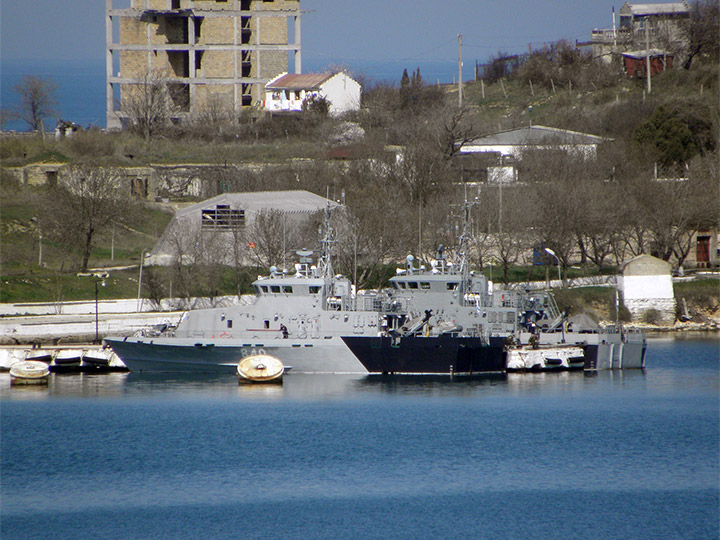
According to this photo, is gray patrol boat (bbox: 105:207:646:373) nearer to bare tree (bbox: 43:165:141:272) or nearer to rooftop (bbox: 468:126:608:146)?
bare tree (bbox: 43:165:141:272)

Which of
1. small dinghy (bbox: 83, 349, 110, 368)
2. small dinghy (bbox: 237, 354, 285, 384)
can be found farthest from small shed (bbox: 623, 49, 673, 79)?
small dinghy (bbox: 83, 349, 110, 368)

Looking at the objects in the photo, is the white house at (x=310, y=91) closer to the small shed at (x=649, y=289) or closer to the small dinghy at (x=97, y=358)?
the small shed at (x=649, y=289)

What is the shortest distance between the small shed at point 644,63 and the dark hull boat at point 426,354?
60.2 m

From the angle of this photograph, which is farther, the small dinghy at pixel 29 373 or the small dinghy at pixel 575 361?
the small dinghy at pixel 575 361

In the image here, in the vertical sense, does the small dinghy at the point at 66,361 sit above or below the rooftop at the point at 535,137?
below

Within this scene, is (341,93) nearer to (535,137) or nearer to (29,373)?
Answer: (535,137)

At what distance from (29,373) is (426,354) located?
16287mm

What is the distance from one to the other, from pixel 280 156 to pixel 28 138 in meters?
22.3

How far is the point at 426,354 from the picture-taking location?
43.9 m

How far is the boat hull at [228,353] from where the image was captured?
1713 inches

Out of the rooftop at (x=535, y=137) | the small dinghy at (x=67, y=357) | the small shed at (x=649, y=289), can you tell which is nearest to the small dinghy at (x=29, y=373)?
the small dinghy at (x=67, y=357)

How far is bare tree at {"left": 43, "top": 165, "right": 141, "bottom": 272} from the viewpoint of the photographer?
60.5m

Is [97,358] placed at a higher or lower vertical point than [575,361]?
higher

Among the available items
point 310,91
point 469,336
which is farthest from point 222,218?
point 310,91
